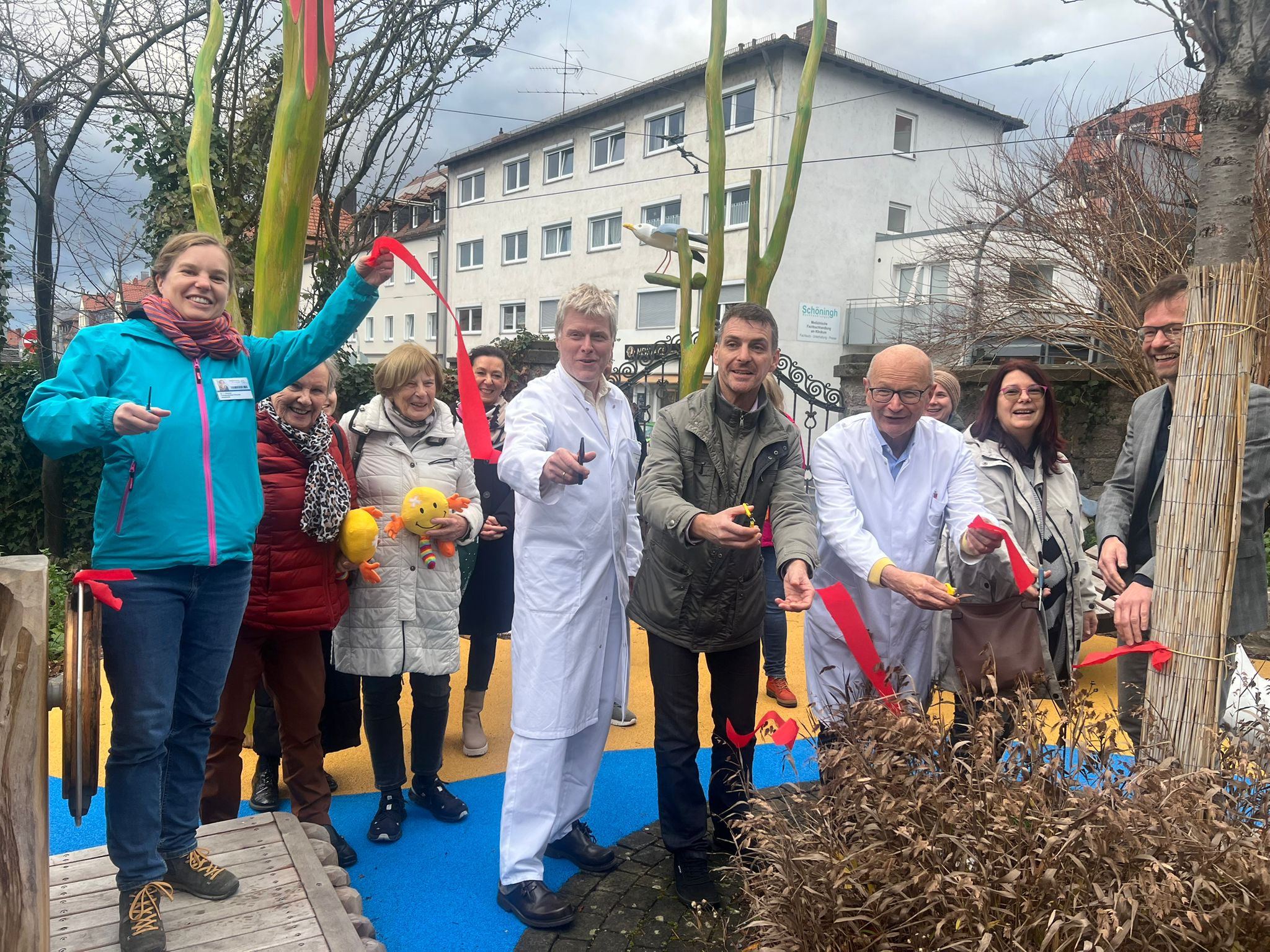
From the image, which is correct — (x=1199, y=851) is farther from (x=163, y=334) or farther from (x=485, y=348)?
(x=485, y=348)

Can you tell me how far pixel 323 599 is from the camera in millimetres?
3154

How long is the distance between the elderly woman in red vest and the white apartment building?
19.5 m

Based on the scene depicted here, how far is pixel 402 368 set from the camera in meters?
3.55

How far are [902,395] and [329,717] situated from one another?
2605 mm

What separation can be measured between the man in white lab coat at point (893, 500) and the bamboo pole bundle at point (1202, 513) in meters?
0.82

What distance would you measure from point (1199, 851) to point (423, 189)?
8.90 m

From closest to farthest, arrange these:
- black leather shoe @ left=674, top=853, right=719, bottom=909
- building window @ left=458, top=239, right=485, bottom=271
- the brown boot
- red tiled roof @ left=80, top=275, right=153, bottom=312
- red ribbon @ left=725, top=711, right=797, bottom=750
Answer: red ribbon @ left=725, top=711, right=797, bottom=750 → black leather shoe @ left=674, top=853, right=719, bottom=909 → the brown boot → red tiled roof @ left=80, top=275, right=153, bottom=312 → building window @ left=458, top=239, right=485, bottom=271

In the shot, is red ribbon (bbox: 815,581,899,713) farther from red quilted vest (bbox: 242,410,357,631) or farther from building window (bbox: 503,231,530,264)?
building window (bbox: 503,231,530,264)

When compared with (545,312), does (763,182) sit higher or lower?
higher

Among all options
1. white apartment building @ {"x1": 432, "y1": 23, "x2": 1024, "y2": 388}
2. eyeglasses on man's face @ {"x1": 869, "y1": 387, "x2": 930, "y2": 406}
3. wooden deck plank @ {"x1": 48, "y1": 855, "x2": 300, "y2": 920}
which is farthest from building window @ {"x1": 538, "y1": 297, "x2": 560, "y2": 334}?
wooden deck plank @ {"x1": 48, "y1": 855, "x2": 300, "y2": 920}

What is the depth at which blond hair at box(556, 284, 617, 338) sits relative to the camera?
9.94ft

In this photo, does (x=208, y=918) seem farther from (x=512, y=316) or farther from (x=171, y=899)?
(x=512, y=316)

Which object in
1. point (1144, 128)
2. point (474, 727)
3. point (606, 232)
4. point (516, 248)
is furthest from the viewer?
point (516, 248)

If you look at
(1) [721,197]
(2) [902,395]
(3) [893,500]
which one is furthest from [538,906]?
(1) [721,197]
